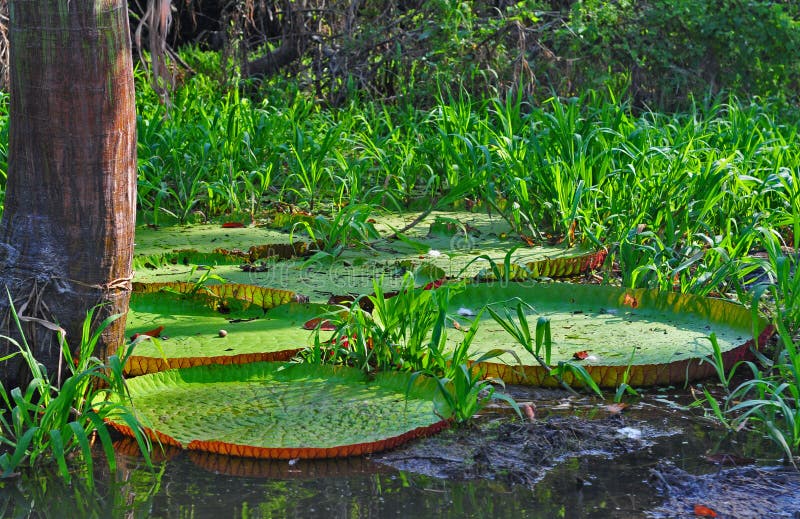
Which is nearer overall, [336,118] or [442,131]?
[442,131]

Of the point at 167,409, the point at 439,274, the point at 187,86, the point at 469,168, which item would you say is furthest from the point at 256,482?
the point at 187,86

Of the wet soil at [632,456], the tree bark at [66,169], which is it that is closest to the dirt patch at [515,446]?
the wet soil at [632,456]

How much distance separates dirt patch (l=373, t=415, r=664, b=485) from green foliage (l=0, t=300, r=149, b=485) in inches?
25.7

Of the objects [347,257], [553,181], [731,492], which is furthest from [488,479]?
[553,181]

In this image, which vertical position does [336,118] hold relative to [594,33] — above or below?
below

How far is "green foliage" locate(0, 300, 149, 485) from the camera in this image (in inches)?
85.3

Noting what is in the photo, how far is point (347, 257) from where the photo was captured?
3.91m

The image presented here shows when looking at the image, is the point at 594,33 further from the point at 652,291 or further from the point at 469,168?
the point at 652,291

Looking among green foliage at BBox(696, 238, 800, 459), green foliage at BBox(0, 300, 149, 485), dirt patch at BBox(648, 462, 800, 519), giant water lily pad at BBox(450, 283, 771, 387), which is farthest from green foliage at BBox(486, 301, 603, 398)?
green foliage at BBox(0, 300, 149, 485)

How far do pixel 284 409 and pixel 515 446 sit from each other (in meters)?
0.60

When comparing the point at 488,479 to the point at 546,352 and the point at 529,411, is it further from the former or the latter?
the point at 546,352

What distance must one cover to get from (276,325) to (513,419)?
2.99 ft

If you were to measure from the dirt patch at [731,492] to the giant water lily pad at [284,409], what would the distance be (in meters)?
0.59

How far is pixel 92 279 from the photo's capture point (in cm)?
246
